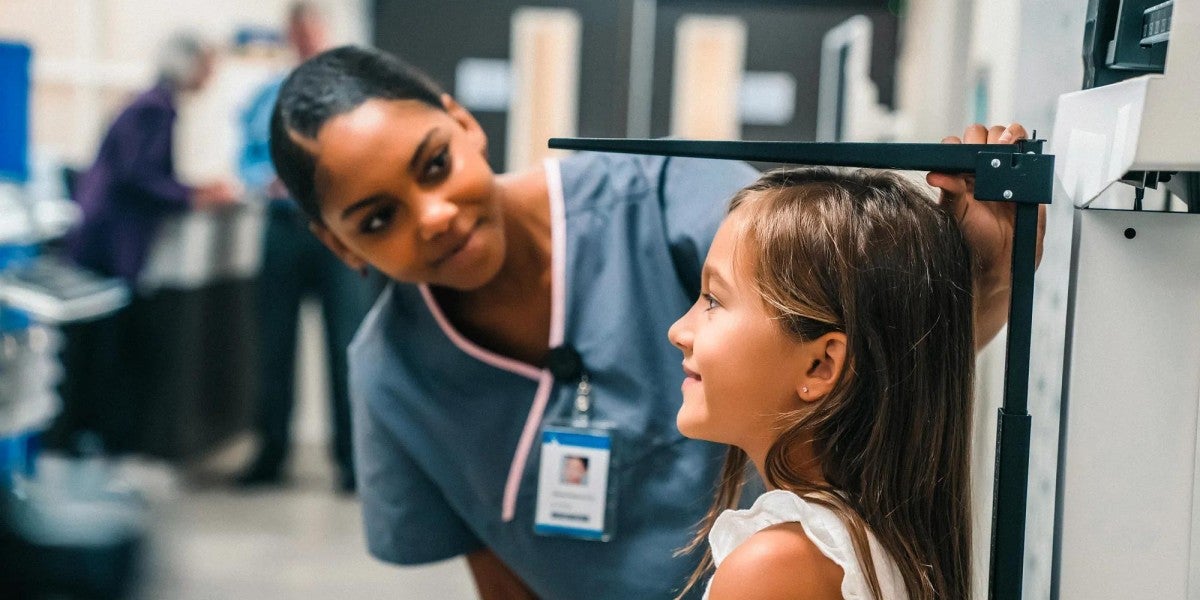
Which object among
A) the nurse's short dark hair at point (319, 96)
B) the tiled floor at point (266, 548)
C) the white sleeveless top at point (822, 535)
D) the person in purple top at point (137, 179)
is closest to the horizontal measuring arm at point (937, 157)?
the white sleeveless top at point (822, 535)

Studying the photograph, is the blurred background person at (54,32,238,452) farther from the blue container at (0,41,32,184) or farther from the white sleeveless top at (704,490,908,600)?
the white sleeveless top at (704,490,908,600)

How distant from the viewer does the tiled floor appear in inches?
124

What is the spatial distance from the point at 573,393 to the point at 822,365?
1.60 feet

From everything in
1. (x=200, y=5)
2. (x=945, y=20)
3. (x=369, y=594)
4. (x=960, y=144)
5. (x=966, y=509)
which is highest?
(x=200, y=5)

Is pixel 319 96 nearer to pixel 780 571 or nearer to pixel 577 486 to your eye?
pixel 577 486

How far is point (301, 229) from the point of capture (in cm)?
397

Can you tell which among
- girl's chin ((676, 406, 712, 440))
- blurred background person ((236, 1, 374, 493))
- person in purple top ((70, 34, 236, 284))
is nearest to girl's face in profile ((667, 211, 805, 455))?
girl's chin ((676, 406, 712, 440))

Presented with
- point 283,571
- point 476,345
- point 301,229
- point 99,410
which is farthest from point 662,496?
point 99,410

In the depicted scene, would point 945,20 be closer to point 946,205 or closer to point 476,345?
point 476,345

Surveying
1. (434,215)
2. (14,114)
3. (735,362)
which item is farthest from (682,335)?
(14,114)

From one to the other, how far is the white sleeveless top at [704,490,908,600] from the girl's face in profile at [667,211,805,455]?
2.4 inches

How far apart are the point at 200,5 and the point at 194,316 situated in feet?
4.01

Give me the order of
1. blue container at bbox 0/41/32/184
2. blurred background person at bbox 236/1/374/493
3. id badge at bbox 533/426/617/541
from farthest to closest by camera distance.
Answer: blurred background person at bbox 236/1/374/493
blue container at bbox 0/41/32/184
id badge at bbox 533/426/617/541

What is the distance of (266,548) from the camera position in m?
3.51
